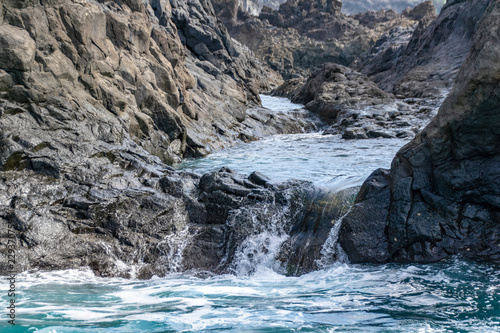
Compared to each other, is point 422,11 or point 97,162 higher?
point 422,11

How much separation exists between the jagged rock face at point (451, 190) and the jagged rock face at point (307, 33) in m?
52.6

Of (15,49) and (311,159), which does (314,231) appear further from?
(15,49)

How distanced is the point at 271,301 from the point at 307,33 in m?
71.6

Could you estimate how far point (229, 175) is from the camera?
838cm

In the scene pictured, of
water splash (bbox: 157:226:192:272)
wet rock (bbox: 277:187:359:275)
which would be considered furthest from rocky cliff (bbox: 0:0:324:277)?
wet rock (bbox: 277:187:359:275)

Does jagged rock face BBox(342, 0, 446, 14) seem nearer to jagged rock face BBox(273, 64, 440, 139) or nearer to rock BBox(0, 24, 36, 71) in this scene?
jagged rock face BBox(273, 64, 440, 139)

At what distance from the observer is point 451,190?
246 inches

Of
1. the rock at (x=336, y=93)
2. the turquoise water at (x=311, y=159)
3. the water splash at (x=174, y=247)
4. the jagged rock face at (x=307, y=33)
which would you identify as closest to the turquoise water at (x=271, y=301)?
the water splash at (x=174, y=247)

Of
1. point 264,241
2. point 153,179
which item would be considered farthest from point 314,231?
point 153,179

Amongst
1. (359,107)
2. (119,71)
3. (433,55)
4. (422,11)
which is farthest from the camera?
(422,11)

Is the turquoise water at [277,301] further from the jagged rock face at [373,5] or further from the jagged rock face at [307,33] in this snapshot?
the jagged rock face at [373,5]

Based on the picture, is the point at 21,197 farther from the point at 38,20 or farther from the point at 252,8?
the point at 252,8

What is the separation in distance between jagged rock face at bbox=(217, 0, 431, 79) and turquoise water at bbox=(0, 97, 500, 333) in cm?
5381

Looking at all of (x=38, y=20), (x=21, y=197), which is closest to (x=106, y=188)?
(x=21, y=197)
